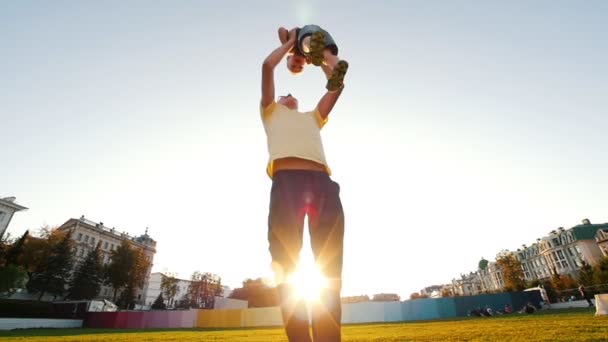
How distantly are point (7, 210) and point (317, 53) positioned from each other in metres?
70.0

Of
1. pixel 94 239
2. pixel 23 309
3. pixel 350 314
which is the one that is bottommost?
pixel 350 314

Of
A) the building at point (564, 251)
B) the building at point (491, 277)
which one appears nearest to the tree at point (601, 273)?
the building at point (564, 251)

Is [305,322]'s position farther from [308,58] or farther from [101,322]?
[101,322]

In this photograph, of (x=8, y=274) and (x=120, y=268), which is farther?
(x=120, y=268)

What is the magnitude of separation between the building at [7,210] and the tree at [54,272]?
11238mm

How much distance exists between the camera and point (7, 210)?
5094 cm

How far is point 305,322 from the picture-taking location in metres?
1.84

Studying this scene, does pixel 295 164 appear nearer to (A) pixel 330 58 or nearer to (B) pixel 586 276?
(A) pixel 330 58

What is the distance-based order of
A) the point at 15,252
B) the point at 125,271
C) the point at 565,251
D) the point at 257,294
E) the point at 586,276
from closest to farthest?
the point at 15,252, the point at 586,276, the point at 125,271, the point at 257,294, the point at 565,251

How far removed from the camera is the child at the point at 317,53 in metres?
2.47

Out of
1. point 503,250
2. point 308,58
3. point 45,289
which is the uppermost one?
point 503,250

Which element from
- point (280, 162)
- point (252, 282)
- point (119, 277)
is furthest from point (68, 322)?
point (280, 162)

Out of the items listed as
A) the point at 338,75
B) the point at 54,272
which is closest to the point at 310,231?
the point at 338,75

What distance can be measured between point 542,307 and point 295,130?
34.1 metres
